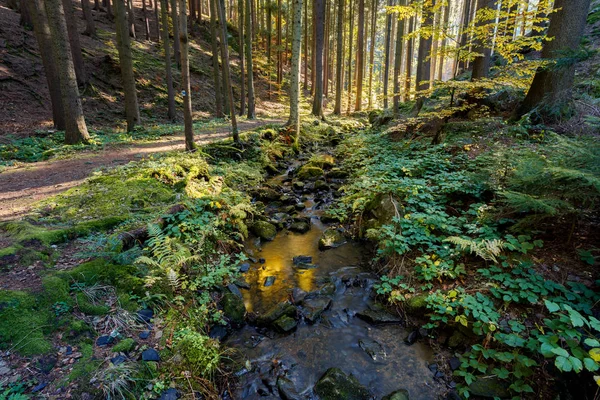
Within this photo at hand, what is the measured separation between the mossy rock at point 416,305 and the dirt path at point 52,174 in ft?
23.6

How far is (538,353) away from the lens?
3424 millimetres

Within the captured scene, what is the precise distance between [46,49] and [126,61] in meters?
2.68

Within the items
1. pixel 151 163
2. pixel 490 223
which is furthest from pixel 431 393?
pixel 151 163

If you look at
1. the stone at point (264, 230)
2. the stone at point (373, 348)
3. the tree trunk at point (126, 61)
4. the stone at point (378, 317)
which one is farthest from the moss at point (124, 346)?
the tree trunk at point (126, 61)

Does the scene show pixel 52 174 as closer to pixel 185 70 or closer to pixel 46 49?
pixel 185 70

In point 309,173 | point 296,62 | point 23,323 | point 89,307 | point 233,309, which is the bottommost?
point 233,309

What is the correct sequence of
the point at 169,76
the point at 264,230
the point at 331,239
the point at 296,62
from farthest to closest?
the point at 169,76 → the point at 296,62 → the point at 264,230 → the point at 331,239

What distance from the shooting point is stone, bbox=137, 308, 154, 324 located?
3891 mm

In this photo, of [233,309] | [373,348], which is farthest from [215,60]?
[373,348]

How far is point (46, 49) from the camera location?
1109 cm

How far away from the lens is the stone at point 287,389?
3693mm

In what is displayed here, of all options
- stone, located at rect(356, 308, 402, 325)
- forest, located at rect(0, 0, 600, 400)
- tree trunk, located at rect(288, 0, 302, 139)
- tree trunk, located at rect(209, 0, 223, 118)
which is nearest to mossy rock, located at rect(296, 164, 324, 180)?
forest, located at rect(0, 0, 600, 400)

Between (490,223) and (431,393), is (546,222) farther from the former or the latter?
(431,393)

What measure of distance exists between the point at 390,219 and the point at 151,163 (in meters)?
6.35
